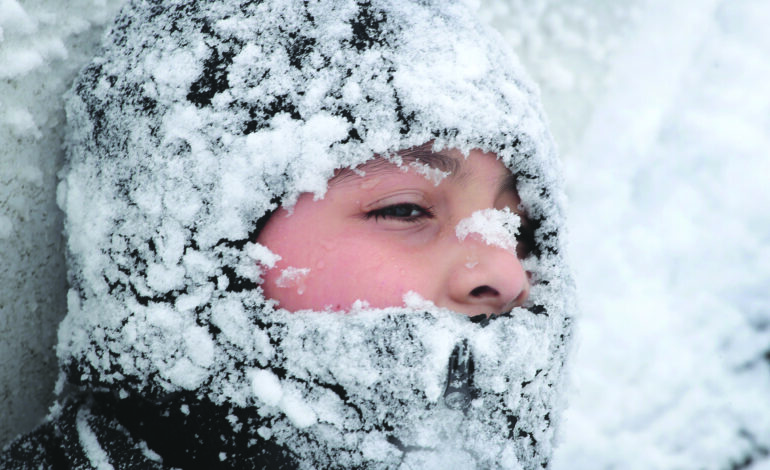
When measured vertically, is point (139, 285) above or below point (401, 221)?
below

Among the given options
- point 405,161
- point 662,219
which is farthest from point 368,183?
point 662,219

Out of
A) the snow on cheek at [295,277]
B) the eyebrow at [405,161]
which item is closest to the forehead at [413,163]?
the eyebrow at [405,161]

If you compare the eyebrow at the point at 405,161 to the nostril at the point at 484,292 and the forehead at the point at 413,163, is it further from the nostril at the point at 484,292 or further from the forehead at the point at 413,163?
the nostril at the point at 484,292

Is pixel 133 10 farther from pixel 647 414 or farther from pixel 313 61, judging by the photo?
pixel 647 414

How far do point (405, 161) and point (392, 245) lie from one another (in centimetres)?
11

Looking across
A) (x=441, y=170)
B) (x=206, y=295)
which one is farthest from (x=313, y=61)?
(x=206, y=295)

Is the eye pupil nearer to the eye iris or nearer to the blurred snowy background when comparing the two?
the eye iris

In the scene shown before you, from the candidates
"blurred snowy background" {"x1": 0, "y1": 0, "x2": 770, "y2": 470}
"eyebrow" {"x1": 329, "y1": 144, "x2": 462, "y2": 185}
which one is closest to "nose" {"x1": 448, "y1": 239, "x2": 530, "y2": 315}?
"eyebrow" {"x1": 329, "y1": 144, "x2": 462, "y2": 185}

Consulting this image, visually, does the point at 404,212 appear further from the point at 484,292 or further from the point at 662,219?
the point at 662,219

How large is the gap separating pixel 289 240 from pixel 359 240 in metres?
0.09

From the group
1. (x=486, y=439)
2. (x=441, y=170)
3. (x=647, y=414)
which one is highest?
(x=647, y=414)

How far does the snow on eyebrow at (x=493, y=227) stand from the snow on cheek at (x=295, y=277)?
0.20 m

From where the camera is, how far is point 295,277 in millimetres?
750

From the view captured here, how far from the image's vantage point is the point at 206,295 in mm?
744
